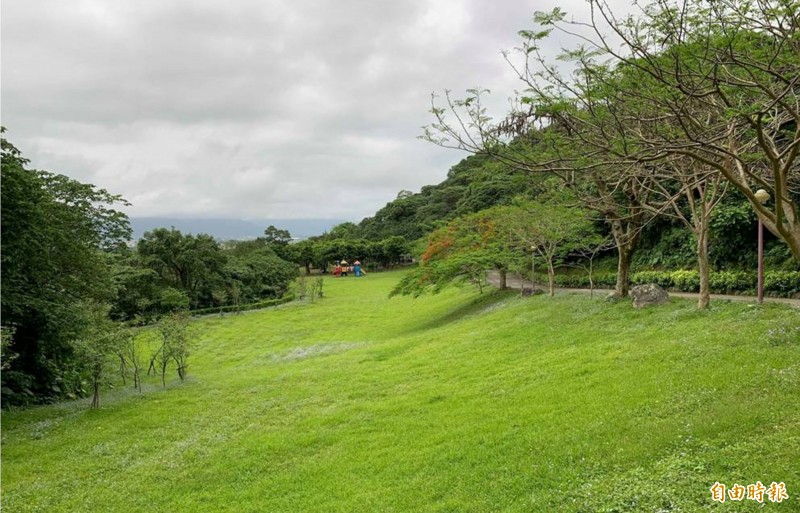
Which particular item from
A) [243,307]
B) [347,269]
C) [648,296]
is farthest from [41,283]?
[347,269]

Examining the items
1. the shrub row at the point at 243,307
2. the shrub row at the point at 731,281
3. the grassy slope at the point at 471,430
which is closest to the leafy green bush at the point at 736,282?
the shrub row at the point at 731,281

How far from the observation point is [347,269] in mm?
64312

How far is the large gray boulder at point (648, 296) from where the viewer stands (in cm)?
1602

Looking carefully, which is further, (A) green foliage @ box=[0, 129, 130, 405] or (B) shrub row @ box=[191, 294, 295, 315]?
(B) shrub row @ box=[191, 294, 295, 315]

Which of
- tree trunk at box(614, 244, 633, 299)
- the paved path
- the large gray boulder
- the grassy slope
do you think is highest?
tree trunk at box(614, 244, 633, 299)

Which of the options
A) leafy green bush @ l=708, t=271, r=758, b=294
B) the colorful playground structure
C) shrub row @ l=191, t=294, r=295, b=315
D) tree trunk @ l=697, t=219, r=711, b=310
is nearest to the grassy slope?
tree trunk @ l=697, t=219, r=711, b=310

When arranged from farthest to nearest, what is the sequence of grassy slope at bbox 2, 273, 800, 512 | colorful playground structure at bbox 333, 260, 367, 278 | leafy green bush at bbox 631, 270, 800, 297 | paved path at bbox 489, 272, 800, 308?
colorful playground structure at bbox 333, 260, 367, 278, leafy green bush at bbox 631, 270, 800, 297, paved path at bbox 489, 272, 800, 308, grassy slope at bbox 2, 273, 800, 512

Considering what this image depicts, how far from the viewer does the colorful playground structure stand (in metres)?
63.2

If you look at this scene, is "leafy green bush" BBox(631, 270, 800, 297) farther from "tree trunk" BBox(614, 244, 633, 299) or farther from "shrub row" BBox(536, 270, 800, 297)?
"tree trunk" BBox(614, 244, 633, 299)

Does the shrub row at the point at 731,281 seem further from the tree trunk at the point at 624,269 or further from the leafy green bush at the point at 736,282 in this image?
the tree trunk at the point at 624,269

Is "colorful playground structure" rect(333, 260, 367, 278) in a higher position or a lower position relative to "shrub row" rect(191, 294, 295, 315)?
higher

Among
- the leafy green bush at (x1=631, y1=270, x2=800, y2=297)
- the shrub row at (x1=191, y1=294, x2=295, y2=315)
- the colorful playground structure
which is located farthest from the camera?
the colorful playground structure

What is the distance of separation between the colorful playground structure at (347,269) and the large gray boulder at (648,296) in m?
47.7

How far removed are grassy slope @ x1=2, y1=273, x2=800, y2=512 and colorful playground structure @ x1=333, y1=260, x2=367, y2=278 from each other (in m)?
46.1
